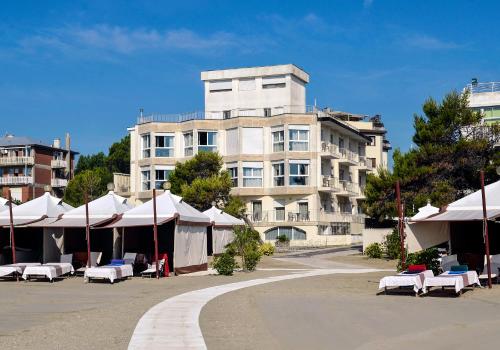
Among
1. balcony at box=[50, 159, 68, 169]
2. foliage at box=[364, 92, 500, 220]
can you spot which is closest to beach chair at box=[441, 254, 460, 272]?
foliage at box=[364, 92, 500, 220]

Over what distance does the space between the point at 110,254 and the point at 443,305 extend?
20763 millimetres

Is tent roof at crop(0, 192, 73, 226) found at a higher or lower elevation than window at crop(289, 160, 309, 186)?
lower

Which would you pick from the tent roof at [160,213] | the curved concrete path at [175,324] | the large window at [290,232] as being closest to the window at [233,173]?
the large window at [290,232]

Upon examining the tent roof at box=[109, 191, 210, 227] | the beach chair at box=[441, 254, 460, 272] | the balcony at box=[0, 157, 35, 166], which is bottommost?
the beach chair at box=[441, 254, 460, 272]

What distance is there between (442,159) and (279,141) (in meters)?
20.5

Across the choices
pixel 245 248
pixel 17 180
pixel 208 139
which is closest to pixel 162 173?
pixel 208 139

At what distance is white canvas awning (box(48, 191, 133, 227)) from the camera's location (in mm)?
30906

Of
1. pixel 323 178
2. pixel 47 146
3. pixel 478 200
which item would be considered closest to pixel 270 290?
pixel 478 200

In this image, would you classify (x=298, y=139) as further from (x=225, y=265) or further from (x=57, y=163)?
(x=57, y=163)

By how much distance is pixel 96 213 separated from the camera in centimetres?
3180

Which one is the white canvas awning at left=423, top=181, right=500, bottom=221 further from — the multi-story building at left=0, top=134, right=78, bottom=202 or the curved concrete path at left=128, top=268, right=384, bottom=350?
the multi-story building at left=0, top=134, right=78, bottom=202

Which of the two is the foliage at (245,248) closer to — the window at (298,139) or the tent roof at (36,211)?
the tent roof at (36,211)

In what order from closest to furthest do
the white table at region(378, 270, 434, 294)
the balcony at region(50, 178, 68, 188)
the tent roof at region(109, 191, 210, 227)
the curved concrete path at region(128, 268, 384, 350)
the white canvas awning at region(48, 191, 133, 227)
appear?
the curved concrete path at region(128, 268, 384, 350) < the white table at region(378, 270, 434, 294) < the tent roof at region(109, 191, 210, 227) < the white canvas awning at region(48, 191, 133, 227) < the balcony at region(50, 178, 68, 188)

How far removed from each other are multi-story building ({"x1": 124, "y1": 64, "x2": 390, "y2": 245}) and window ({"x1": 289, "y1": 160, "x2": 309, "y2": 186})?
8 centimetres
